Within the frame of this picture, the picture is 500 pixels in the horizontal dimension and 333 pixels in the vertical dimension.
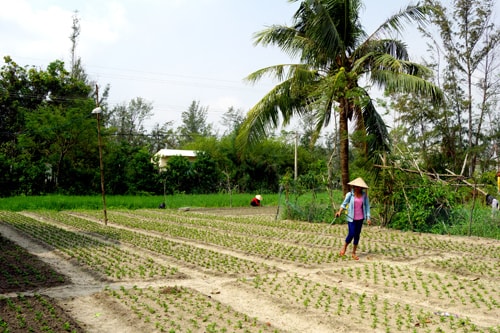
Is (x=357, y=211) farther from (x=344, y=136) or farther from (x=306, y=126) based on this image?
(x=306, y=126)

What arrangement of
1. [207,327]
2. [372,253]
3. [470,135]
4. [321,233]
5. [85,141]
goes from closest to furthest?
[207,327] → [372,253] → [321,233] → [470,135] → [85,141]

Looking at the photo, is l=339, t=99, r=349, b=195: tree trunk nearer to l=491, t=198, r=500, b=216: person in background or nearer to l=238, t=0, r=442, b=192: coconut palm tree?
l=238, t=0, r=442, b=192: coconut palm tree

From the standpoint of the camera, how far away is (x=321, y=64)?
633 inches

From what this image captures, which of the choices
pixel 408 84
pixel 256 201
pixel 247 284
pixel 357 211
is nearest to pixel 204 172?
pixel 256 201

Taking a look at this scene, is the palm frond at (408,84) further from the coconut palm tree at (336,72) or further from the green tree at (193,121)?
the green tree at (193,121)

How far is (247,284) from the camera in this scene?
750 centimetres

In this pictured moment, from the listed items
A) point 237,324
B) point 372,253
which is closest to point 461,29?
point 372,253

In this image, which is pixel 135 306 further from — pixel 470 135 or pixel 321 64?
pixel 470 135

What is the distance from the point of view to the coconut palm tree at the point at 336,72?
14820 mm

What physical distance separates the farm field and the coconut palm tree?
4.22 meters

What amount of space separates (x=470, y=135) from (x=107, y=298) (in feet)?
83.4

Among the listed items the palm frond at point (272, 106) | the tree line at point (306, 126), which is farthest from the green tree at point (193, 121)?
the palm frond at point (272, 106)

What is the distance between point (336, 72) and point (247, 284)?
1010cm

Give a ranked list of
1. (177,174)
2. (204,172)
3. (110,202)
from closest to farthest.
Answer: (110,202), (177,174), (204,172)
